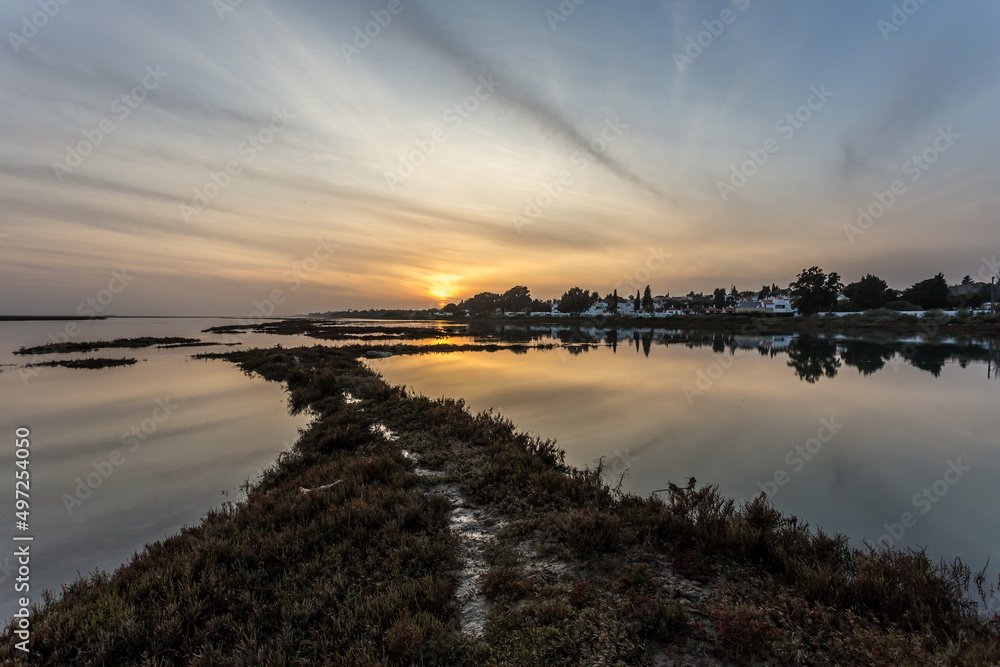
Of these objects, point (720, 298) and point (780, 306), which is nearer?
point (780, 306)

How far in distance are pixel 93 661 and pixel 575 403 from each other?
18432 millimetres

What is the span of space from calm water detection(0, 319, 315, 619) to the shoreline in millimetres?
1442

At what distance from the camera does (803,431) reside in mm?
15070

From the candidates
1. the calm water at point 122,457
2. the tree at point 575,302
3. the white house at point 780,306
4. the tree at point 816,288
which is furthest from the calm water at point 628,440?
the tree at point 575,302

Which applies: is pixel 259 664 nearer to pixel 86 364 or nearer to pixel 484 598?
pixel 484 598

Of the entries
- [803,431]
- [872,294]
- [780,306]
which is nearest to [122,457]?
[803,431]

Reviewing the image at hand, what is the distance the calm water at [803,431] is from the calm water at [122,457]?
10.0 meters

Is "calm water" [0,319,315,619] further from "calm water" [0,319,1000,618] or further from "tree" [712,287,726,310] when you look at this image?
"tree" [712,287,726,310]

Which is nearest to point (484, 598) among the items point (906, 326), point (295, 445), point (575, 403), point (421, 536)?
point (421, 536)

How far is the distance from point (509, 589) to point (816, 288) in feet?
459

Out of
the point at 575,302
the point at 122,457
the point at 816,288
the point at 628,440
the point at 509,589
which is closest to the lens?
the point at 509,589

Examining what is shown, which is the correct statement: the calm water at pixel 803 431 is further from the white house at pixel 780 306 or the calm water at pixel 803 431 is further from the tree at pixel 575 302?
the tree at pixel 575 302

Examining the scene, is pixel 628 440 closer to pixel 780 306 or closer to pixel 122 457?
pixel 122 457

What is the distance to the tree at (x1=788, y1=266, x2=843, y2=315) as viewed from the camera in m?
109
